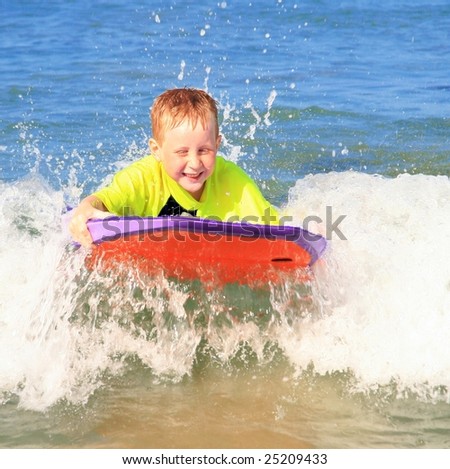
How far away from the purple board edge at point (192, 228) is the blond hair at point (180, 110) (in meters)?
0.64

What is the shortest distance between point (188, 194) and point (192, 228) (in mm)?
811

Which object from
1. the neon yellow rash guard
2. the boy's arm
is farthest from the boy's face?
the boy's arm

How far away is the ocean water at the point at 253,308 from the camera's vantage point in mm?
4121

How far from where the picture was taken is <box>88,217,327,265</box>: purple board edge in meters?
3.99

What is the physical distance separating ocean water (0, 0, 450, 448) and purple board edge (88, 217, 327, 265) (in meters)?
0.34

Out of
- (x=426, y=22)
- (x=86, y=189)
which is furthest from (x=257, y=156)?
(x=426, y=22)

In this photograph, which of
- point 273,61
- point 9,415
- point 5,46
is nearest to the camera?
point 9,415

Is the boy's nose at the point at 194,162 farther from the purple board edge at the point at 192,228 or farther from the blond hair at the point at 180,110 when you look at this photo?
the purple board edge at the point at 192,228

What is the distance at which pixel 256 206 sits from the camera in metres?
4.84

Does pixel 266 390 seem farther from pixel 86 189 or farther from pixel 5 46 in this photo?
pixel 5 46

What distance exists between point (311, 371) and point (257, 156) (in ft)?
13.8

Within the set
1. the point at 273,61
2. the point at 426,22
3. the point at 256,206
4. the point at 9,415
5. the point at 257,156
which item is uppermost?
the point at 426,22

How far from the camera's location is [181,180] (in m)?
4.63

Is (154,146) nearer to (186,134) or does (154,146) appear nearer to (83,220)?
(186,134)
